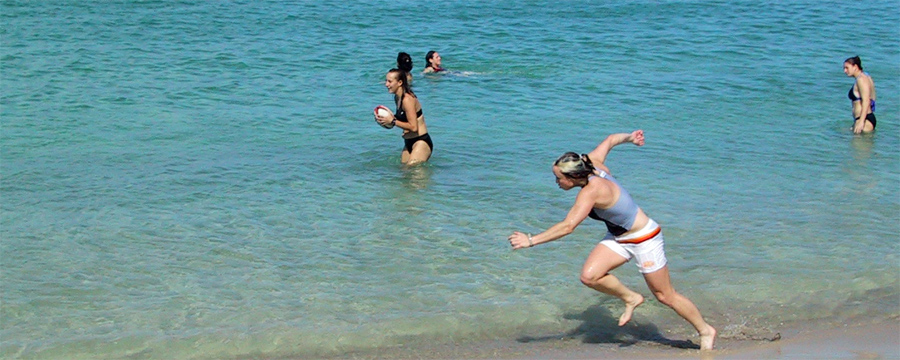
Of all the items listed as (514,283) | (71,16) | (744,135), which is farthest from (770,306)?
(71,16)

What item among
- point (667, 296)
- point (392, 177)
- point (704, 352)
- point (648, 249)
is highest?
point (648, 249)

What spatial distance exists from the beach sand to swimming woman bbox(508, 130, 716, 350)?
0.84 ft

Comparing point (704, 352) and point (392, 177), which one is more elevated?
point (704, 352)

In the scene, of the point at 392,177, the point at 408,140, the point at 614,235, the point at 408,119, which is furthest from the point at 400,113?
the point at 614,235

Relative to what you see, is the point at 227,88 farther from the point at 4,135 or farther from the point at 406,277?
the point at 406,277

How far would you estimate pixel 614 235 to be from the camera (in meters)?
6.55

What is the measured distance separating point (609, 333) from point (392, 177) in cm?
501

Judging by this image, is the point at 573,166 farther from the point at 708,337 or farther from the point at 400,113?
the point at 400,113

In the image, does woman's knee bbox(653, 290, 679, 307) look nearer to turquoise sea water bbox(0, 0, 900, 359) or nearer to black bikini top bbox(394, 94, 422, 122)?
turquoise sea water bbox(0, 0, 900, 359)

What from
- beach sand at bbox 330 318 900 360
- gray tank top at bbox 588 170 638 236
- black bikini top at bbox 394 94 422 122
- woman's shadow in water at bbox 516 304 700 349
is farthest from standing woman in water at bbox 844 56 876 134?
gray tank top at bbox 588 170 638 236

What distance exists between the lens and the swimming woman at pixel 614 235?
6133mm

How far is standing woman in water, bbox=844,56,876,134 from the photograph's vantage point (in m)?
13.9

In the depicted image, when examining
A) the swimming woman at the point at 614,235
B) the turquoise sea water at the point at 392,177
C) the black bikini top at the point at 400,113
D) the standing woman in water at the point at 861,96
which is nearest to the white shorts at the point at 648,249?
the swimming woman at the point at 614,235

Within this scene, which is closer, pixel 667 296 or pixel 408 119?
pixel 667 296
